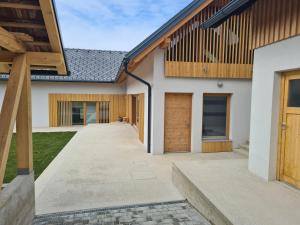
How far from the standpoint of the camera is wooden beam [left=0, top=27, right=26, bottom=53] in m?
2.86

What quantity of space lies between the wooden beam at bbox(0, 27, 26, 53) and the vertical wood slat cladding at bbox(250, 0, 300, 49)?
4.48 metres

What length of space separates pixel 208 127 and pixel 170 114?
1679 millimetres

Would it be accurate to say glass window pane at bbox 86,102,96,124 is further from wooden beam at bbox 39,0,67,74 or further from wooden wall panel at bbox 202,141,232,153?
wooden beam at bbox 39,0,67,74

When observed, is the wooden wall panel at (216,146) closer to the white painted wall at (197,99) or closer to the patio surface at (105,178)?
the white painted wall at (197,99)

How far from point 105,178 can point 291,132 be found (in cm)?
441

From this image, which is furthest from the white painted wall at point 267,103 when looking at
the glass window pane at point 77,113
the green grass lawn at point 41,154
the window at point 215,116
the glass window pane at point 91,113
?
the glass window pane at point 77,113

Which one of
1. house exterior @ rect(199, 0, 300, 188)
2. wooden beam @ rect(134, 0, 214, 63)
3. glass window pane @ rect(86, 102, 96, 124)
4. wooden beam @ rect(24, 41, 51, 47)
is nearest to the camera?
wooden beam @ rect(24, 41, 51, 47)

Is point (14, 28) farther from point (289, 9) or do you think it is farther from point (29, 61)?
point (289, 9)

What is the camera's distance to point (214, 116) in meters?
8.98

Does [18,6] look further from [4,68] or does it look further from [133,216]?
[133,216]

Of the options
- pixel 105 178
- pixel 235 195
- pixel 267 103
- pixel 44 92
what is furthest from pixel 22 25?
pixel 44 92

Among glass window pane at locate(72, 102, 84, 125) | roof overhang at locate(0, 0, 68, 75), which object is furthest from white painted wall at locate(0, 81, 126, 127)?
roof overhang at locate(0, 0, 68, 75)

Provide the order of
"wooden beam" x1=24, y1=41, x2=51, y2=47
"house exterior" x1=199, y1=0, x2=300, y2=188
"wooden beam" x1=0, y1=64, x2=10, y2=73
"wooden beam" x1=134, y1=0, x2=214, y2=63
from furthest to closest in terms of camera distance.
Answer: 1. "wooden beam" x1=134, y1=0, x2=214, y2=63
2. "wooden beam" x1=0, y1=64, x2=10, y2=73
3. "house exterior" x1=199, y1=0, x2=300, y2=188
4. "wooden beam" x1=24, y1=41, x2=51, y2=47

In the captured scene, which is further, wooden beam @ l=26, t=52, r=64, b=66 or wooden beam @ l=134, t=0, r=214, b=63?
wooden beam @ l=134, t=0, r=214, b=63
